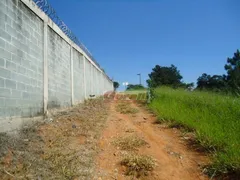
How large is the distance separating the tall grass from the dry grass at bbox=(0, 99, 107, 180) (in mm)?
1967

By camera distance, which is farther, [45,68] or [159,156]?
[45,68]

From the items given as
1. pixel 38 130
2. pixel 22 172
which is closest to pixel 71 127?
pixel 38 130

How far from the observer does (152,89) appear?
Result: 1686cm

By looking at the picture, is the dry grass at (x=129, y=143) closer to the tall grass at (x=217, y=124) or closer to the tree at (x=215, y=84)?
the tall grass at (x=217, y=124)

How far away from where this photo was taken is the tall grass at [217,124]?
4.07 metres

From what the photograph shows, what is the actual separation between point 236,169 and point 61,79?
680 cm

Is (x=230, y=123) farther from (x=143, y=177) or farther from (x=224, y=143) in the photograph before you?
(x=143, y=177)

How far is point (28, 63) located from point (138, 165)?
351 centimetres

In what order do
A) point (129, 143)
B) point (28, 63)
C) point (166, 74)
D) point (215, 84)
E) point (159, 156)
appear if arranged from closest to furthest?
point (159, 156)
point (129, 143)
point (28, 63)
point (215, 84)
point (166, 74)

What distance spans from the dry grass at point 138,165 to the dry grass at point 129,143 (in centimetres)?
74

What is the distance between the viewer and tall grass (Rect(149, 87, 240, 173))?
160 inches

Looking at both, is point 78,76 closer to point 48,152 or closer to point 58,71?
point 58,71

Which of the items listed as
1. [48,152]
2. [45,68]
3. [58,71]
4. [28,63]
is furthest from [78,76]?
[48,152]

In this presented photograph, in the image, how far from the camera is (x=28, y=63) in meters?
6.21
